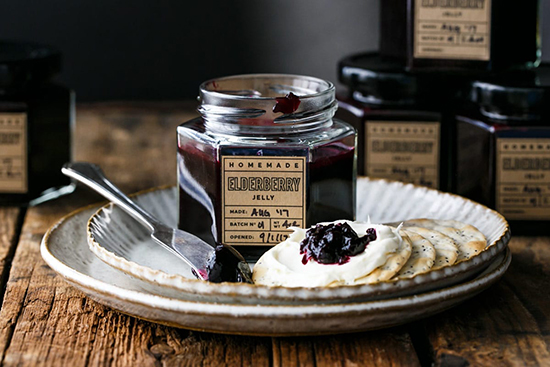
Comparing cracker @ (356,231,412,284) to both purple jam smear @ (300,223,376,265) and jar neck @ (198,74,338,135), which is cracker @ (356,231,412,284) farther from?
jar neck @ (198,74,338,135)

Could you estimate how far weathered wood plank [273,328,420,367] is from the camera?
84 centimetres

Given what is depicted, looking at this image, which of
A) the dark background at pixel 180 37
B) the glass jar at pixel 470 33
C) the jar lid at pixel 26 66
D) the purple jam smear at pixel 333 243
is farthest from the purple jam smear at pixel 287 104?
the dark background at pixel 180 37

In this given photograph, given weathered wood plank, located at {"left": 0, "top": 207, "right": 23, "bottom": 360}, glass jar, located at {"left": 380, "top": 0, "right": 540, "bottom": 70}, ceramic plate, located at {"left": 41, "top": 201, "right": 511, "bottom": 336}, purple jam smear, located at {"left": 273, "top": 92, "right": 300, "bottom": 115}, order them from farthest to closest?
glass jar, located at {"left": 380, "top": 0, "right": 540, "bottom": 70}, purple jam smear, located at {"left": 273, "top": 92, "right": 300, "bottom": 115}, weathered wood plank, located at {"left": 0, "top": 207, "right": 23, "bottom": 360}, ceramic plate, located at {"left": 41, "top": 201, "right": 511, "bottom": 336}

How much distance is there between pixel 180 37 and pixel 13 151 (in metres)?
0.87

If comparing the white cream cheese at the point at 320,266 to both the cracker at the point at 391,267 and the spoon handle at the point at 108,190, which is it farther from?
the spoon handle at the point at 108,190

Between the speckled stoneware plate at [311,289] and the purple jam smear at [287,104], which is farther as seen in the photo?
the purple jam smear at [287,104]

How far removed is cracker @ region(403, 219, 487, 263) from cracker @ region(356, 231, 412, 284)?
0.24 ft

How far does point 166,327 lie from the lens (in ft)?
3.01

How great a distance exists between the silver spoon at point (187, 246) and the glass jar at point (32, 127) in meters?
0.23

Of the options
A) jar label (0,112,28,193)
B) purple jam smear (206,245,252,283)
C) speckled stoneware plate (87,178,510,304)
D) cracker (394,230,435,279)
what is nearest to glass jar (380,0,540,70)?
speckled stoneware plate (87,178,510,304)

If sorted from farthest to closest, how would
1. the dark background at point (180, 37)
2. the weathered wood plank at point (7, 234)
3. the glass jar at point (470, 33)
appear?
the dark background at point (180, 37), the glass jar at point (470, 33), the weathered wood plank at point (7, 234)

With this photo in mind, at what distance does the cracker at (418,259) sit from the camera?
2.95 ft

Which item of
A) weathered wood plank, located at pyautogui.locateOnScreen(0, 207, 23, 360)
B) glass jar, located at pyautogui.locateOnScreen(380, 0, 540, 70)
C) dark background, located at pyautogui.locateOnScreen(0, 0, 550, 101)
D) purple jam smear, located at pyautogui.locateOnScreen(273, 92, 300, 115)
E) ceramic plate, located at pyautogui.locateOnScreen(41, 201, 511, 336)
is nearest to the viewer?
ceramic plate, located at pyautogui.locateOnScreen(41, 201, 511, 336)

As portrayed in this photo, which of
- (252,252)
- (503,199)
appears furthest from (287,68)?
(252,252)
